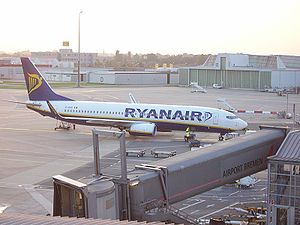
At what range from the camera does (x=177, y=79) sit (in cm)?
18050

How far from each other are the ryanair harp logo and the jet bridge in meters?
37.5

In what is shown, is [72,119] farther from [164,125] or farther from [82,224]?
[82,224]

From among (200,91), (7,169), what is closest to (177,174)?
(7,169)

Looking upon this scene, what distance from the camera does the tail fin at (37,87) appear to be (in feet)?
213

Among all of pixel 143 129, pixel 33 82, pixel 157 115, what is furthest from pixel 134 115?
pixel 33 82

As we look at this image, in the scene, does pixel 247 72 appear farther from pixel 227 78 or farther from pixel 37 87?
pixel 37 87

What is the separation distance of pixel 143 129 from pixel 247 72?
9215 cm

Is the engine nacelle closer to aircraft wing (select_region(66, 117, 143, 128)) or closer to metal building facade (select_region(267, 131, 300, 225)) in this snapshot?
aircraft wing (select_region(66, 117, 143, 128))

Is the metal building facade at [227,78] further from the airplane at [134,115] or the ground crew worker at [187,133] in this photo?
the ground crew worker at [187,133]

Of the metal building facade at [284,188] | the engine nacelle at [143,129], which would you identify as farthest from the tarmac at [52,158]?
the metal building facade at [284,188]

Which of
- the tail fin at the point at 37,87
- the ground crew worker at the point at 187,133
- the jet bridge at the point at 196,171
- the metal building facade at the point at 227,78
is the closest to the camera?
the jet bridge at the point at 196,171

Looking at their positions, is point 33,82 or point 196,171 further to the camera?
point 33,82

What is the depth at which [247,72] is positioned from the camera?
146375 millimetres

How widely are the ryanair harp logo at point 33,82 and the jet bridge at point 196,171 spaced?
3746 centimetres
